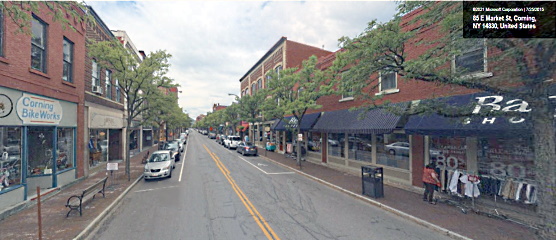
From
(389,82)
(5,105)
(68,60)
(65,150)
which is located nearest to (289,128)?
(389,82)

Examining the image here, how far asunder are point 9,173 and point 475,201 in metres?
16.8

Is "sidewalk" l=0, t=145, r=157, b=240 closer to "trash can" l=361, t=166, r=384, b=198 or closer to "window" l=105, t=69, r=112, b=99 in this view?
"window" l=105, t=69, r=112, b=99

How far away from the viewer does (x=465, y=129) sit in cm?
777

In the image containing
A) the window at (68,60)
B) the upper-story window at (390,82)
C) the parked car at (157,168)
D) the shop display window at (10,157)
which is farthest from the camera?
the parked car at (157,168)

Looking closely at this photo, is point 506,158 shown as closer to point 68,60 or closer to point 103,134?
point 68,60

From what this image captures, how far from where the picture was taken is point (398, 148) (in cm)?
1188

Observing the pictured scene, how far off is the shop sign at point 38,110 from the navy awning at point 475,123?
47.7 ft

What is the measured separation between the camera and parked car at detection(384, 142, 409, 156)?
1144 centimetres

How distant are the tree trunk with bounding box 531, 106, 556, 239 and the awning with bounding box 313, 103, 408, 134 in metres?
3.84

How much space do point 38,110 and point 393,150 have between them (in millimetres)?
16199

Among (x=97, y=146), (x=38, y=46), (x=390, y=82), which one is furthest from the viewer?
(x=97, y=146)

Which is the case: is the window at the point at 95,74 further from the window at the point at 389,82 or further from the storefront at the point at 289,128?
the window at the point at 389,82

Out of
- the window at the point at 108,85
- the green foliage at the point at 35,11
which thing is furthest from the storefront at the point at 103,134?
the green foliage at the point at 35,11

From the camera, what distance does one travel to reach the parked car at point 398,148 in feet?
37.5
